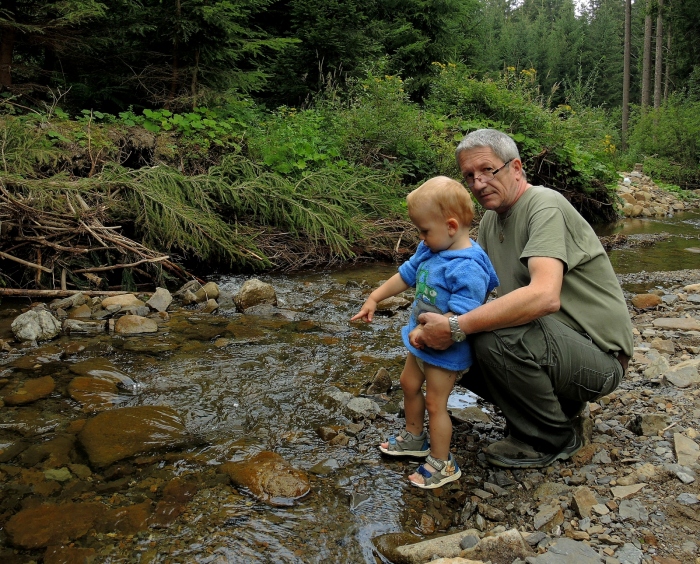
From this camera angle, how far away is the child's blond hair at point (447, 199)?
2211mm

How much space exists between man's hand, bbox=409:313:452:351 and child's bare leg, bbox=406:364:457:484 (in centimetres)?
13

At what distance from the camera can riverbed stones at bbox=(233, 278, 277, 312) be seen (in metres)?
4.94

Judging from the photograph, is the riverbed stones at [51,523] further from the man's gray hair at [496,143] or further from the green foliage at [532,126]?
the green foliage at [532,126]

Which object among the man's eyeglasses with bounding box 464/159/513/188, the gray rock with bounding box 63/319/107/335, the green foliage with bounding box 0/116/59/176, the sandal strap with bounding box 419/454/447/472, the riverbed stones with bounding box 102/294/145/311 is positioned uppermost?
the green foliage with bounding box 0/116/59/176

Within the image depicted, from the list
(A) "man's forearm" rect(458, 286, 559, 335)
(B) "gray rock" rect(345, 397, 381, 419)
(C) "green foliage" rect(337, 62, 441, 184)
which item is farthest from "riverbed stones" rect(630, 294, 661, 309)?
(C) "green foliage" rect(337, 62, 441, 184)

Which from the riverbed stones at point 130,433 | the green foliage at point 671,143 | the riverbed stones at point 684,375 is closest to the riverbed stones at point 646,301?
the riverbed stones at point 684,375

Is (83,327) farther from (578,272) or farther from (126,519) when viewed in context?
(578,272)

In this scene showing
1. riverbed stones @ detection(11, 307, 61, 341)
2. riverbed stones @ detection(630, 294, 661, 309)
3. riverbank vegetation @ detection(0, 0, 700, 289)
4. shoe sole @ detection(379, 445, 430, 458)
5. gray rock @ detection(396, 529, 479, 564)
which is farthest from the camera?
riverbank vegetation @ detection(0, 0, 700, 289)

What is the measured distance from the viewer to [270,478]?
2293 mm

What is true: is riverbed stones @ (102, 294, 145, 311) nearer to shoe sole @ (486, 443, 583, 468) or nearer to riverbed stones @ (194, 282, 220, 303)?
riverbed stones @ (194, 282, 220, 303)

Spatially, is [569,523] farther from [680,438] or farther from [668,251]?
[668,251]

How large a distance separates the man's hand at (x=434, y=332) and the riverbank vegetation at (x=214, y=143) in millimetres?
3651

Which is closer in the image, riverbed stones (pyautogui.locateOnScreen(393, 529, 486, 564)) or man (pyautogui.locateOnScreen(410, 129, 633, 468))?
riverbed stones (pyautogui.locateOnScreen(393, 529, 486, 564))

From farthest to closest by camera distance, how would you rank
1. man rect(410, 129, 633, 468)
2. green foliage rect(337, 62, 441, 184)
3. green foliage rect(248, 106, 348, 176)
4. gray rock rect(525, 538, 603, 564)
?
green foliage rect(337, 62, 441, 184) < green foliage rect(248, 106, 348, 176) < man rect(410, 129, 633, 468) < gray rock rect(525, 538, 603, 564)
